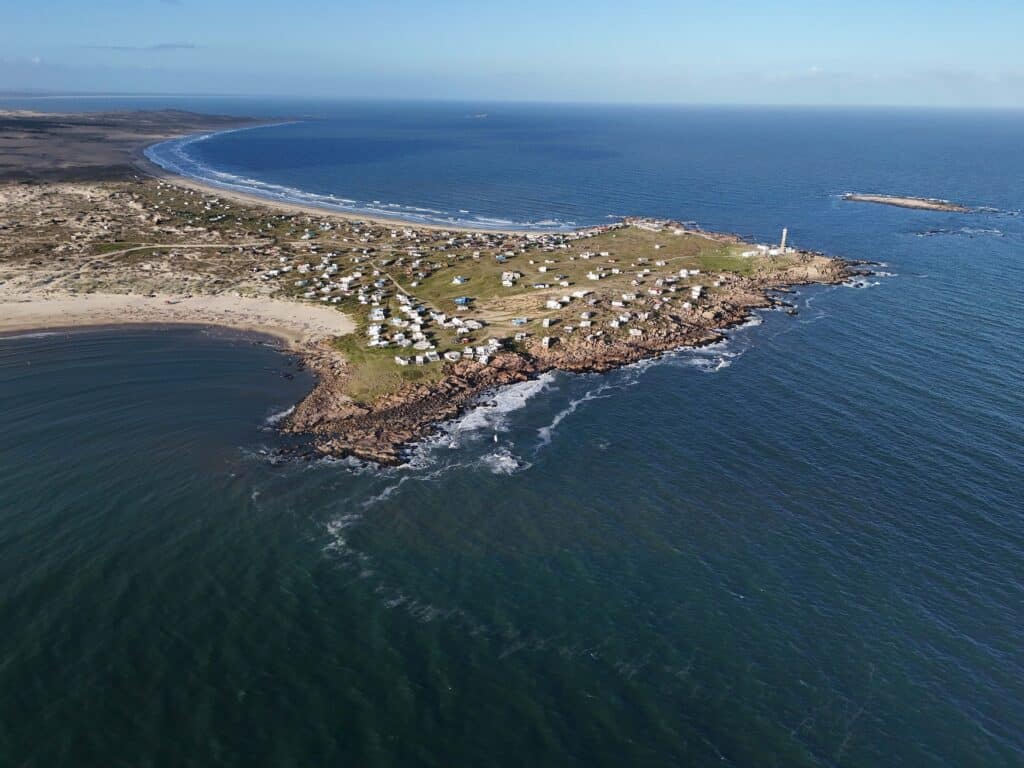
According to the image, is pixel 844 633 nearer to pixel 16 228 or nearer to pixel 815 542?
pixel 815 542

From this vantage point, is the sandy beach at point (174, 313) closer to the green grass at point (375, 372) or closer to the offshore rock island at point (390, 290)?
the offshore rock island at point (390, 290)

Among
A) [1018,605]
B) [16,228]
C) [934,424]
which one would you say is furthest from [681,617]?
[16,228]

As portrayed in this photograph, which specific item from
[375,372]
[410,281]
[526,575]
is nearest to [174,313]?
[410,281]

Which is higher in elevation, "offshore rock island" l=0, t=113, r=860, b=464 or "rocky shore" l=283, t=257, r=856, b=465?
"offshore rock island" l=0, t=113, r=860, b=464

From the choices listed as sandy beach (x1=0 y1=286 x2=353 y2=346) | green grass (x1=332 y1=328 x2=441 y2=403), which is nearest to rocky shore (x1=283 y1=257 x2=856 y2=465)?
green grass (x1=332 y1=328 x2=441 y2=403)

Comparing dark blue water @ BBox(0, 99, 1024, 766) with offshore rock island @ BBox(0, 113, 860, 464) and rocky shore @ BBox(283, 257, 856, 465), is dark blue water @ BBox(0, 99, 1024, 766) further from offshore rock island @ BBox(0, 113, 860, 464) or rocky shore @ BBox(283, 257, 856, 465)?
offshore rock island @ BBox(0, 113, 860, 464)

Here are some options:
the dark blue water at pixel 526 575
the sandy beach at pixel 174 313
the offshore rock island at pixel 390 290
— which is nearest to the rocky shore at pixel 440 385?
the offshore rock island at pixel 390 290

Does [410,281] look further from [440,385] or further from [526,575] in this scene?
[526,575]
